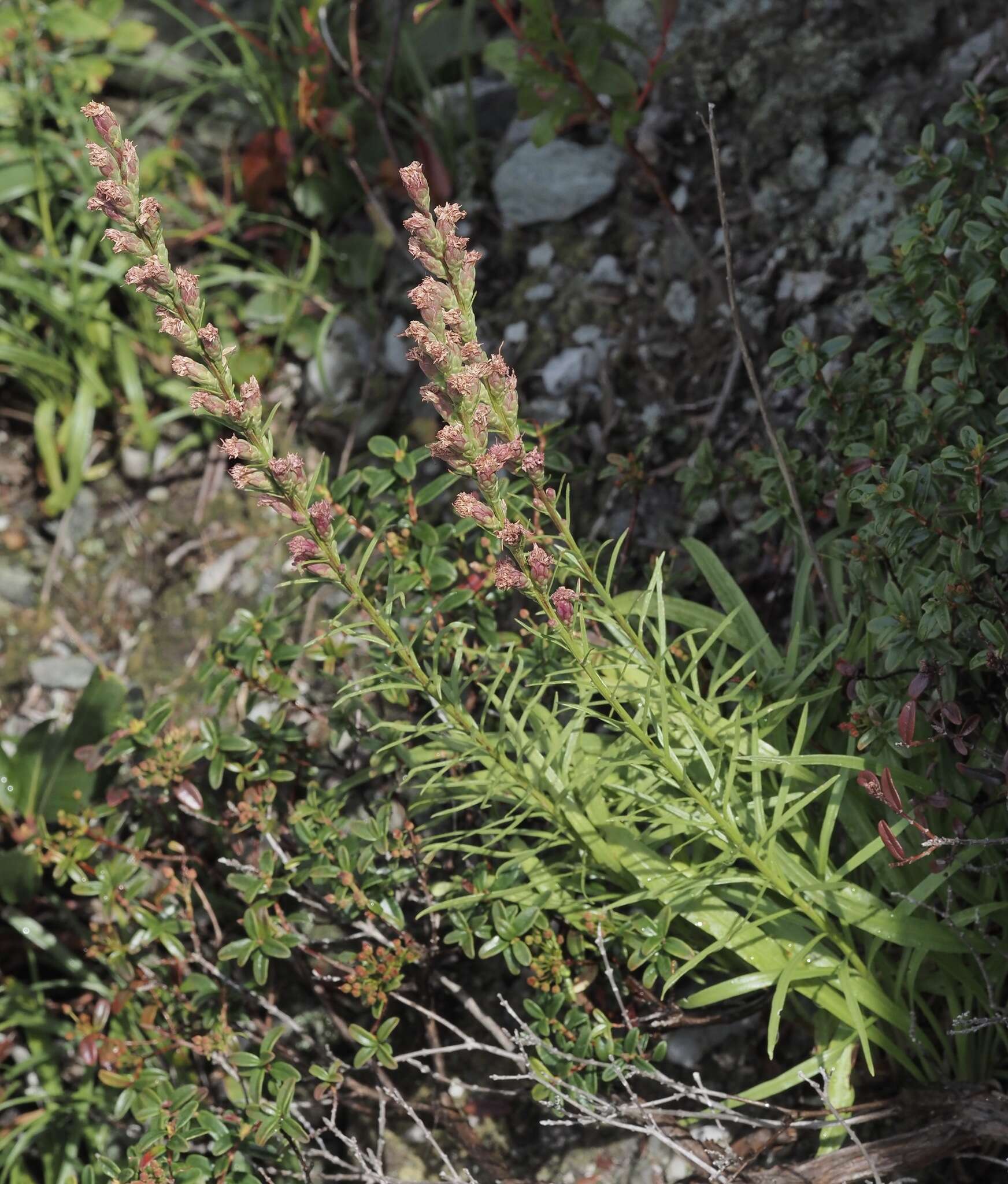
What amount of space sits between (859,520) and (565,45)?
1.57 metres

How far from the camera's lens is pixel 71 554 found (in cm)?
382

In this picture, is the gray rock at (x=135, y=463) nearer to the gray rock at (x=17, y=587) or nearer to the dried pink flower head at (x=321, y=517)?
the gray rock at (x=17, y=587)

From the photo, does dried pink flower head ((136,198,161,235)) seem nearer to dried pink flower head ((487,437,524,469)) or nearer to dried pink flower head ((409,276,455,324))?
dried pink flower head ((409,276,455,324))

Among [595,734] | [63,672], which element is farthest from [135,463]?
[595,734]

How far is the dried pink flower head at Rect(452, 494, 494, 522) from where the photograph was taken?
52.7 inches

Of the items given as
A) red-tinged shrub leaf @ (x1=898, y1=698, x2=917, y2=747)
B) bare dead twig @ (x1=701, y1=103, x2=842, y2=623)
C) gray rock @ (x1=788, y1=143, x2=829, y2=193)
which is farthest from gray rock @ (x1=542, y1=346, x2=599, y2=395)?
red-tinged shrub leaf @ (x1=898, y1=698, x2=917, y2=747)

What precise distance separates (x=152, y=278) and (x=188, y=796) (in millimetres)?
1498

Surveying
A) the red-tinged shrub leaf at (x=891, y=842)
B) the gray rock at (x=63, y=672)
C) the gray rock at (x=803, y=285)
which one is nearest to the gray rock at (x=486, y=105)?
the gray rock at (x=803, y=285)

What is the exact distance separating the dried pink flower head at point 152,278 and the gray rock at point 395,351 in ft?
7.50

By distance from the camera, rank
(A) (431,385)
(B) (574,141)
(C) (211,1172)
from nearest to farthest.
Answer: (A) (431,385), (C) (211,1172), (B) (574,141)

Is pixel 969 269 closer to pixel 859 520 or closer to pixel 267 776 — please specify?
pixel 859 520

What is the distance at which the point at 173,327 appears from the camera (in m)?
1.34

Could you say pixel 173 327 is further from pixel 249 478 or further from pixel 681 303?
pixel 681 303

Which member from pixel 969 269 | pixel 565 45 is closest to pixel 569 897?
pixel 969 269
